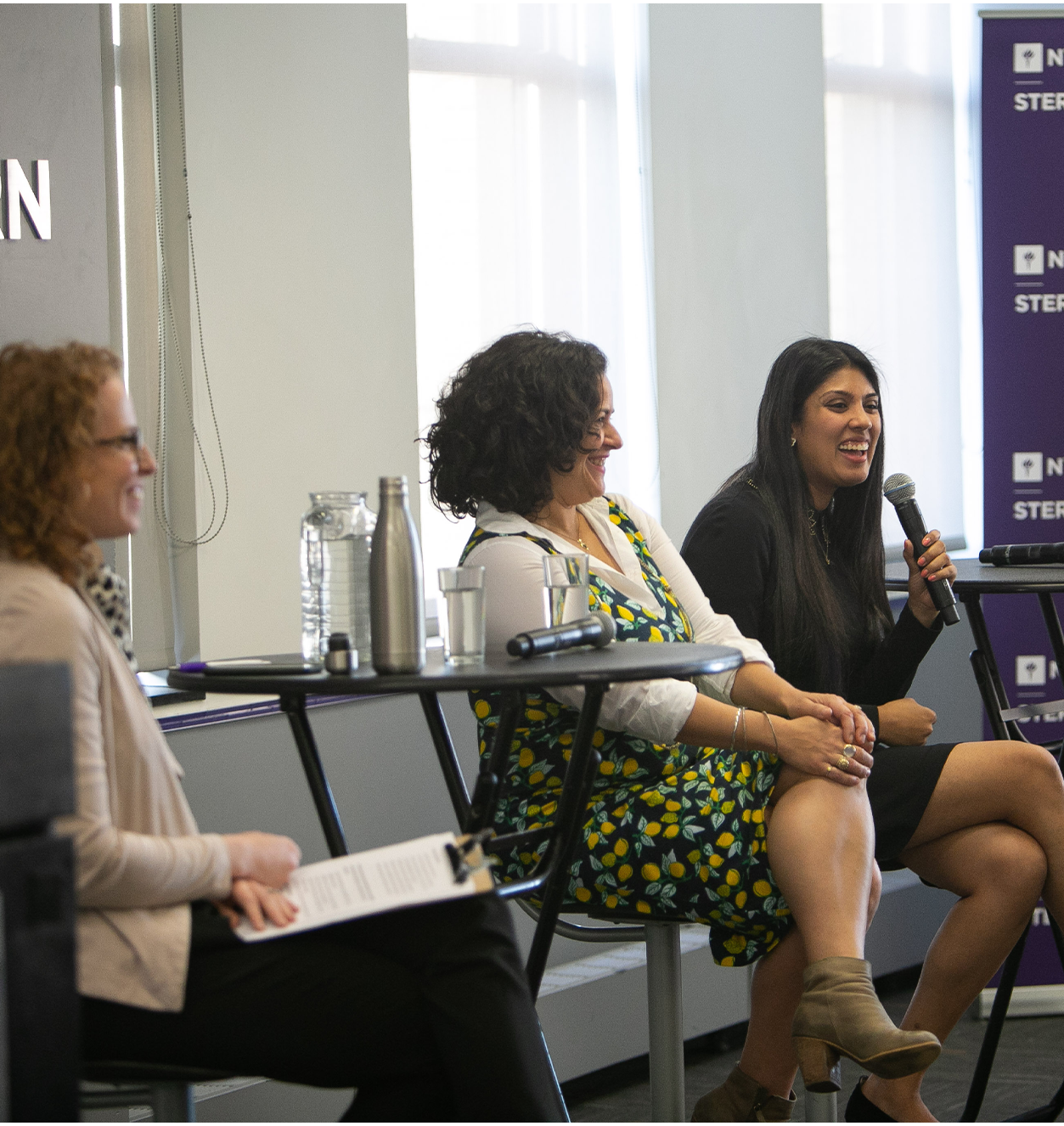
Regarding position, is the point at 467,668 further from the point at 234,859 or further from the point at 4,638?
the point at 4,638

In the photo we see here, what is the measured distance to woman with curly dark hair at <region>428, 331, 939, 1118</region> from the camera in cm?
188

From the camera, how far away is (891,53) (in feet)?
14.7

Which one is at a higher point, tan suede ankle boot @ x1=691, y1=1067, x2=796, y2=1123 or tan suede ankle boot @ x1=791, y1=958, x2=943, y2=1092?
tan suede ankle boot @ x1=791, y1=958, x2=943, y2=1092

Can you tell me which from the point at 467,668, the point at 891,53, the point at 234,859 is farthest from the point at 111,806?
the point at 891,53

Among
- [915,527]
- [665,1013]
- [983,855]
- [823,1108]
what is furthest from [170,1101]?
[915,527]

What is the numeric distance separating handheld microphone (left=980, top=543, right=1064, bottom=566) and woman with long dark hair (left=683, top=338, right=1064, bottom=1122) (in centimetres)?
33

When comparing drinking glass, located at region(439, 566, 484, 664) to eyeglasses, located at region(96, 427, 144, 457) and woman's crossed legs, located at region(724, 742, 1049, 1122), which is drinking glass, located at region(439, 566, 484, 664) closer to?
eyeglasses, located at region(96, 427, 144, 457)

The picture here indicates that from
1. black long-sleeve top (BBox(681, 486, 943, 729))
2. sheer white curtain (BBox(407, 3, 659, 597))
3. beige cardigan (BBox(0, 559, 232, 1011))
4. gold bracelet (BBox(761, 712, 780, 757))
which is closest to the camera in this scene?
beige cardigan (BBox(0, 559, 232, 1011))

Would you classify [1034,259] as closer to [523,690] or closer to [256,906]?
[523,690]

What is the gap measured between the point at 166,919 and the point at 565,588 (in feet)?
2.36

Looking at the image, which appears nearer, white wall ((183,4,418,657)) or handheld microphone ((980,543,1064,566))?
white wall ((183,4,418,657))

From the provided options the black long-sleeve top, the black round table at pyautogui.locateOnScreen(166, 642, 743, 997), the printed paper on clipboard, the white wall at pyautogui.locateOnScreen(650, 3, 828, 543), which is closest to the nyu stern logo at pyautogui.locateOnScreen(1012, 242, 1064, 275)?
the white wall at pyautogui.locateOnScreen(650, 3, 828, 543)

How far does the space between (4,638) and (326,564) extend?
0.62m

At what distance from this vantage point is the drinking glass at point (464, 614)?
1748 millimetres
